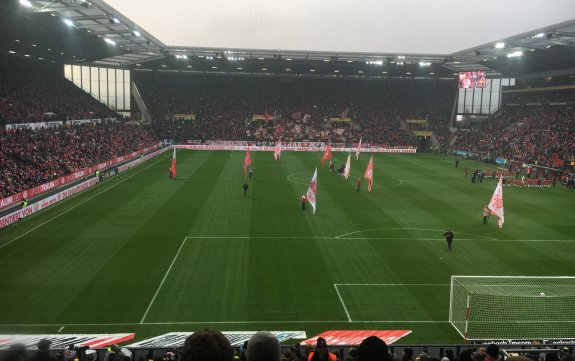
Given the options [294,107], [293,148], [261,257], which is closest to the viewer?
[261,257]

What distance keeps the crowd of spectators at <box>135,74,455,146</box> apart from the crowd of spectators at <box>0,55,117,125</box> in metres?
19.2

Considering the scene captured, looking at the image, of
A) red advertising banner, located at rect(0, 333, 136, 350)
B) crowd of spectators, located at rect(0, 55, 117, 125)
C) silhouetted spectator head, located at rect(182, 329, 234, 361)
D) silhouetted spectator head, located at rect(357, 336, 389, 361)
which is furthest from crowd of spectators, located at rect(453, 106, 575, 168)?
silhouetted spectator head, located at rect(182, 329, 234, 361)

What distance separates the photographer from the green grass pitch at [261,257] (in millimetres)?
17203

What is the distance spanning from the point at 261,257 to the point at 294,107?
79.7m

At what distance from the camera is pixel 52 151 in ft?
152

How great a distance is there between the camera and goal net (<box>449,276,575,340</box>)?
54.3 feet

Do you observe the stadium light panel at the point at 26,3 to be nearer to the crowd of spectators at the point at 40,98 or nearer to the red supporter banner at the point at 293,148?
the crowd of spectators at the point at 40,98

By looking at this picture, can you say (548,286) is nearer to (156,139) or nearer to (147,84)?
(156,139)

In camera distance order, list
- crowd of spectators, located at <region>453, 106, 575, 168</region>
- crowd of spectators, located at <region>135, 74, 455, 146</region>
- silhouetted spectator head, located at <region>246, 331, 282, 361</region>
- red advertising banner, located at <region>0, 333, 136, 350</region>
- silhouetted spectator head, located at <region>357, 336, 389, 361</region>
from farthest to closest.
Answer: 1. crowd of spectators, located at <region>135, 74, 455, 146</region>
2. crowd of spectators, located at <region>453, 106, 575, 168</region>
3. red advertising banner, located at <region>0, 333, 136, 350</region>
4. silhouetted spectator head, located at <region>357, 336, 389, 361</region>
5. silhouetted spectator head, located at <region>246, 331, 282, 361</region>

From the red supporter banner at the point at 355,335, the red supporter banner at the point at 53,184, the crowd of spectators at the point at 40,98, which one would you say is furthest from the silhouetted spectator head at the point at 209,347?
the crowd of spectators at the point at 40,98

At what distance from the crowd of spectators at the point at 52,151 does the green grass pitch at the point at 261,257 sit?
348 cm

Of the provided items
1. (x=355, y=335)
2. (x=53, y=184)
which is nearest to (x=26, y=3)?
(x=53, y=184)

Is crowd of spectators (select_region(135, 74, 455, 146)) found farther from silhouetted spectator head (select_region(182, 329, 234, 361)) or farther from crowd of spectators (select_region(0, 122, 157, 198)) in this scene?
silhouetted spectator head (select_region(182, 329, 234, 361))

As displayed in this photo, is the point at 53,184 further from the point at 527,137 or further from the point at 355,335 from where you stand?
the point at 527,137
